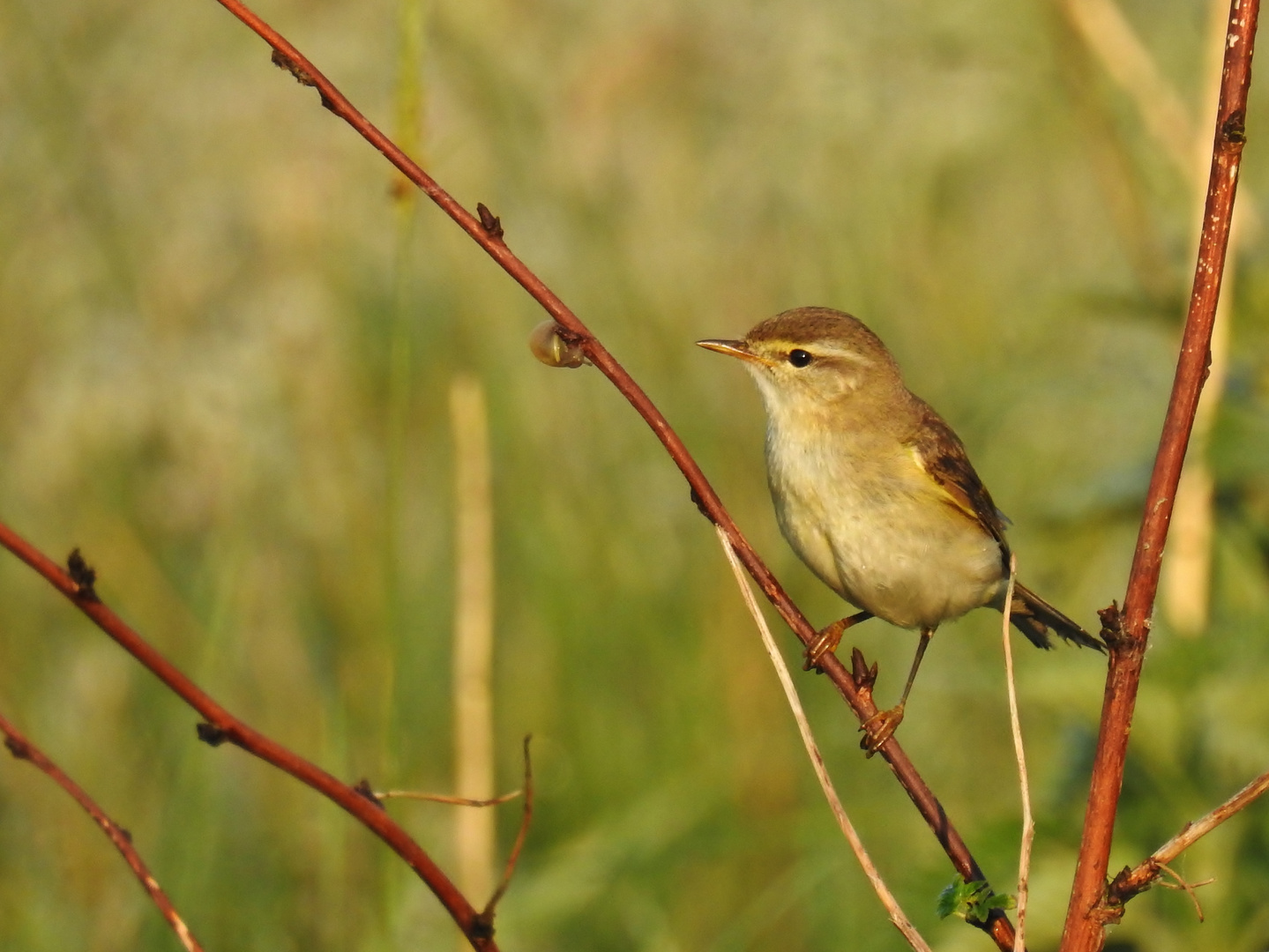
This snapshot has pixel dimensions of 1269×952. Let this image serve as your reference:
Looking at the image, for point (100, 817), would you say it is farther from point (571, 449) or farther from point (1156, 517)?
point (571, 449)

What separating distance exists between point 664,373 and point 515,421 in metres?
0.47

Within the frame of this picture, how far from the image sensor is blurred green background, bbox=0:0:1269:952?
343cm

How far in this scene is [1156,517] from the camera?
1.46m

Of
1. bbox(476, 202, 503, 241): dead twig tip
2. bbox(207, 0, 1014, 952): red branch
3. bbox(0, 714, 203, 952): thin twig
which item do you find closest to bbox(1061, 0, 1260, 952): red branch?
bbox(207, 0, 1014, 952): red branch

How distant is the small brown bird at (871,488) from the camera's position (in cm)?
282

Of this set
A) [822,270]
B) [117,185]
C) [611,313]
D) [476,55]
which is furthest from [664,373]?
[117,185]

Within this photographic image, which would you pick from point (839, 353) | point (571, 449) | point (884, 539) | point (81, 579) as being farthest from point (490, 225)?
point (571, 449)

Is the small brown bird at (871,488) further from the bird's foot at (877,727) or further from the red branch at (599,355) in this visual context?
the red branch at (599,355)

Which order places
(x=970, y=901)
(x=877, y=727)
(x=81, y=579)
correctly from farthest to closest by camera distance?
(x=877, y=727) → (x=970, y=901) → (x=81, y=579)

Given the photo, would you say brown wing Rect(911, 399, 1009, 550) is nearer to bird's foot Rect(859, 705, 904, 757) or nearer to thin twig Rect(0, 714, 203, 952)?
bird's foot Rect(859, 705, 904, 757)

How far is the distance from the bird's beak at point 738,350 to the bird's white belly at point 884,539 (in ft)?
0.76

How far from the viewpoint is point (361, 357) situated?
184 inches

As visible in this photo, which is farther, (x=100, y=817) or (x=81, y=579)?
(x=100, y=817)

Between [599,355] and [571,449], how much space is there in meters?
3.19
